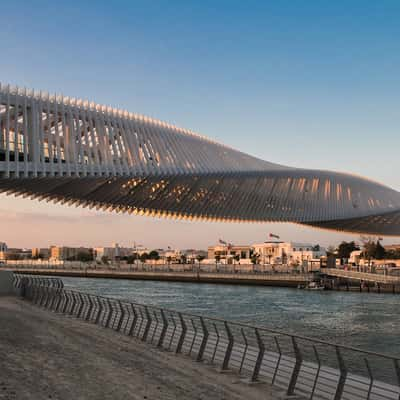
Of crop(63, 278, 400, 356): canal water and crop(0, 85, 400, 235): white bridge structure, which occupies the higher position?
crop(0, 85, 400, 235): white bridge structure

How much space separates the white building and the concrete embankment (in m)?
54.3

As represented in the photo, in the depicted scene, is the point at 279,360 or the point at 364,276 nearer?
the point at 279,360

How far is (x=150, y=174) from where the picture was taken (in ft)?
151

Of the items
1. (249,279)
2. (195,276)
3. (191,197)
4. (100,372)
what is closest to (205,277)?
(195,276)

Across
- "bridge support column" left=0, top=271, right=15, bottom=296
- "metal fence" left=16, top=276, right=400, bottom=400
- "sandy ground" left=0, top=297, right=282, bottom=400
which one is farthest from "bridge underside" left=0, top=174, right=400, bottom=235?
"sandy ground" left=0, top=297, right=282, bottom=400

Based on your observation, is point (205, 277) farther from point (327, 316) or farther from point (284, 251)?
point (284, 251)

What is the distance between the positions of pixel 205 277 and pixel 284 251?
8260cm

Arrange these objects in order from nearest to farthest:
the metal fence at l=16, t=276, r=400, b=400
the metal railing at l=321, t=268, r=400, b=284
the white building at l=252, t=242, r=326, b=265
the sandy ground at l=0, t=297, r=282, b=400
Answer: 1. the metal fence at l=16, t=276, r=400, b=400
2. the sandy ground at l=0, t=297, r=282, b=400
3. the metal railing at l=321, t=268, r=400, b=284
4. the white building at l=252, t=242, r=326, b=265

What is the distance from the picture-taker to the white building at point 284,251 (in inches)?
6786

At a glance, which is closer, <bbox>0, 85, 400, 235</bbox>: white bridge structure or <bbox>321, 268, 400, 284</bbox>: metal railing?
<bbox>0, 85, 400, 235</bbox>: white bridge structure

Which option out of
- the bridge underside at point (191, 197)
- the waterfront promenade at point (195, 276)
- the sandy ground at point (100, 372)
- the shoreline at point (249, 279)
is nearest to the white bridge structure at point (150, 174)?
the bridge underside at point (191, 197)

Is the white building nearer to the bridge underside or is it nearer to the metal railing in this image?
the metal railing

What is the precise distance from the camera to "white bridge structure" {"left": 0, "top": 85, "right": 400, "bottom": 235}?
125 ft

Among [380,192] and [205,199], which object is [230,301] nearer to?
[205,199]
